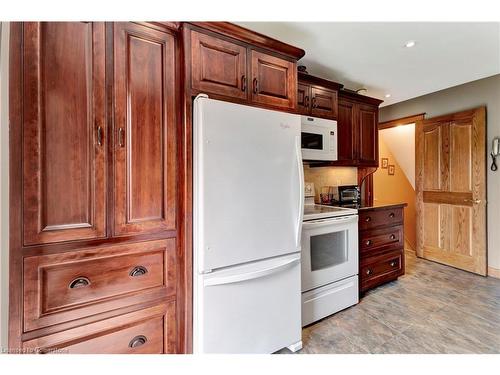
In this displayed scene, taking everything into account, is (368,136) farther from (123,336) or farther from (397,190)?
(123,336)

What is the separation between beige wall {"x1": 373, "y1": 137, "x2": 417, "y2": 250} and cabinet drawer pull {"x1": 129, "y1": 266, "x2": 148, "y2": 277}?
4.48m

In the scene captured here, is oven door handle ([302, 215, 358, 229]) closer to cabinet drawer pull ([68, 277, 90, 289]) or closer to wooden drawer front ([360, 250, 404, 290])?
wooden drawer front ([360, 250, 404, 290])

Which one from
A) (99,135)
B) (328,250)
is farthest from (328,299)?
(99,135)

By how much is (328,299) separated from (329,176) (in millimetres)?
1437

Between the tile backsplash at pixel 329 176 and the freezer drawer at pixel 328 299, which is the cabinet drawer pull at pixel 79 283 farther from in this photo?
the tile backsplash at pixel 329 176

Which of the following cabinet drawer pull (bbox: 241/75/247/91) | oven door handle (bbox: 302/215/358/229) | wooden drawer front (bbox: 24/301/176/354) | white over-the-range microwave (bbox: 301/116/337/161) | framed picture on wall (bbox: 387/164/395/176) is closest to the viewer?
wooden drawer front (bbox: 24/301/176/354)

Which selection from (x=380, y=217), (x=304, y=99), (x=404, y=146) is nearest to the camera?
(x=304, y=99)

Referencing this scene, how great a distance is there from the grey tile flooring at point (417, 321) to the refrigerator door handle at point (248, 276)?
2.18ft

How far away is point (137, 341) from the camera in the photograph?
1322 mm

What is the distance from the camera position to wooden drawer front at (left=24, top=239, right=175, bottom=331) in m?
1.09

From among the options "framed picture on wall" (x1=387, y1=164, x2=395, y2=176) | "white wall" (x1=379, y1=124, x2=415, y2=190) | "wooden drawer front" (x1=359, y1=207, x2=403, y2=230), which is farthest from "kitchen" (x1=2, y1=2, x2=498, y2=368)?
"framed picture on wall" (x1=387, y1=164, x2=395, y2=176)
